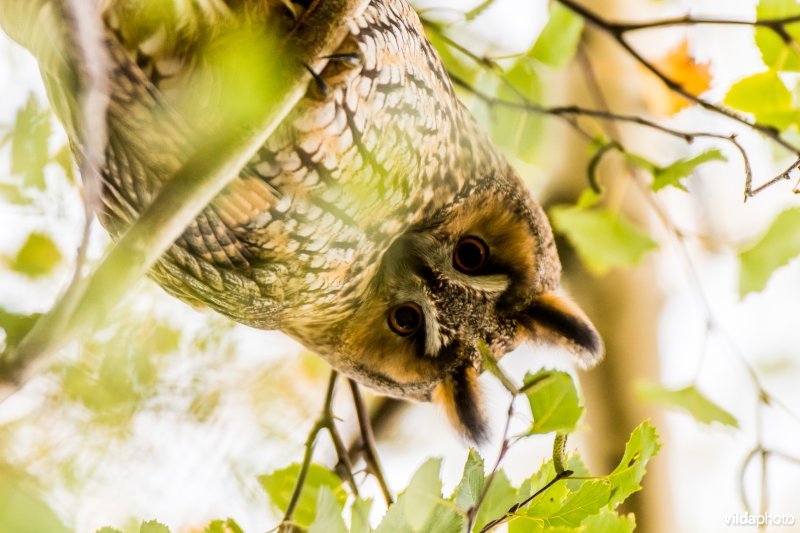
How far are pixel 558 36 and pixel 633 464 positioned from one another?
0.60 meters

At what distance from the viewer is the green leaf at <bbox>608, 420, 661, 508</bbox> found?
0.60 metres

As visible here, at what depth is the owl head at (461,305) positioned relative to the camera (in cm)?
78

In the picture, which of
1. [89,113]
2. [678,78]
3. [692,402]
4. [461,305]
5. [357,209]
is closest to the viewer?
[89,113]

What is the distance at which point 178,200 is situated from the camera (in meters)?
0.42

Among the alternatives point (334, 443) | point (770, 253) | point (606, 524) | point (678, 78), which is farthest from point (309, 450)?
point (678, 78)

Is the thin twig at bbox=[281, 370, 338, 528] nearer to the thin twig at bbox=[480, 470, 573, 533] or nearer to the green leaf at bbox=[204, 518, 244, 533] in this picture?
the green leaf at bbox=[204, 518, 244, 533]

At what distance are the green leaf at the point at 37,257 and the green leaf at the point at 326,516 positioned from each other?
33 cm

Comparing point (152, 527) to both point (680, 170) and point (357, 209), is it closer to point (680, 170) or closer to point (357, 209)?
point (357, 209)

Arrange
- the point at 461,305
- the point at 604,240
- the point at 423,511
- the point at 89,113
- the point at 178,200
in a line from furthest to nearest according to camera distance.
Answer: the point at 604,240 → the point at 461,305 → the point at 423,511 → the point at 178,200 → the point at 89,113

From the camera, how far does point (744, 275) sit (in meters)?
0.94

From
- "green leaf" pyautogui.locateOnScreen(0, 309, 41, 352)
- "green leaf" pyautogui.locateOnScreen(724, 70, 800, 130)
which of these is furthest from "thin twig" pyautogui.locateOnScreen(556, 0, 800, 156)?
"green leaf" pyautogui.locateOnScreen(0, 309, 41, 352)

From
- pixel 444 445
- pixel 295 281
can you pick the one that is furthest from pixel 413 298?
pixel 444 445

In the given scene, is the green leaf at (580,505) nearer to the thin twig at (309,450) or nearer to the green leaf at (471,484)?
the green leaf at (471,484)

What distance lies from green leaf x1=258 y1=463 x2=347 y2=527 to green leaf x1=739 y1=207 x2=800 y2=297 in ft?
1.94
